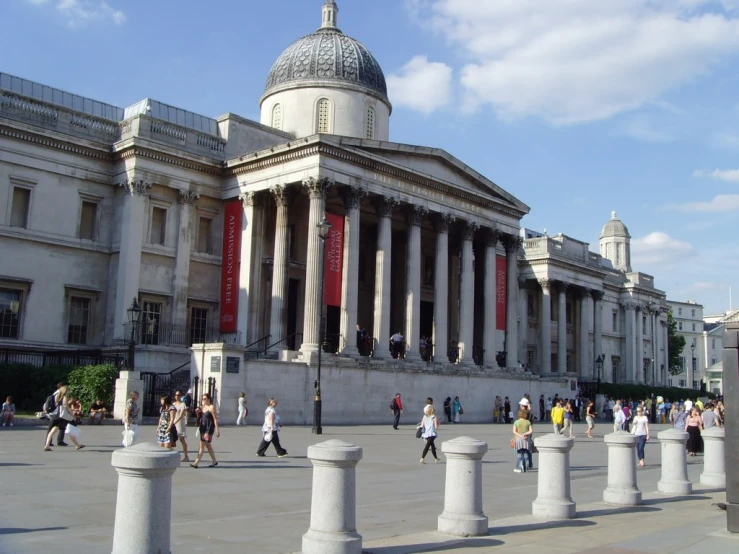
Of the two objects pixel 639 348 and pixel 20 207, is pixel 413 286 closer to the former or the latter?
pixel 20 207

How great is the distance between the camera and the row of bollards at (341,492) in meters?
6.84

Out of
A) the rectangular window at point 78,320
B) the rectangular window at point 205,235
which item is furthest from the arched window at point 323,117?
the rectangular window at point 78,320

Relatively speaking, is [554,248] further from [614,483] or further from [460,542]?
[460,542]

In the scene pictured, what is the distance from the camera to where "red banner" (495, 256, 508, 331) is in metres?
44.8

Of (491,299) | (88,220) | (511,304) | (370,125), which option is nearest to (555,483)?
(88,220)

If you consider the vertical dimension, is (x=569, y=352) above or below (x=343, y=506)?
above

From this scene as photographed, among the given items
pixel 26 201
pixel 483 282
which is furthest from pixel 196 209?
pixel 483 282

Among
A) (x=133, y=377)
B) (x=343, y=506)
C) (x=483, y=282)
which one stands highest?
(x=483, y=282)

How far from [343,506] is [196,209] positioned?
30.9 meters

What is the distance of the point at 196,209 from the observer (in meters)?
38.1

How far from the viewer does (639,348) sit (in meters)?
72.2

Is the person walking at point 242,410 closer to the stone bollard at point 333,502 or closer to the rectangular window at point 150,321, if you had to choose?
the rectangular window at point 150,321

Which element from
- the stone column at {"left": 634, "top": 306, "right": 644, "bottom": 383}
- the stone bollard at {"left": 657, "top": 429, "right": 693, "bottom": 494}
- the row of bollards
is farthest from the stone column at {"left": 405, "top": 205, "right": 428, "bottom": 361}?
the stone column at {"left": 634, "top": 306, "right": 644, "bottom": 383}

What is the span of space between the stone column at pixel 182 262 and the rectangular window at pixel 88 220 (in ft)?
12.3
